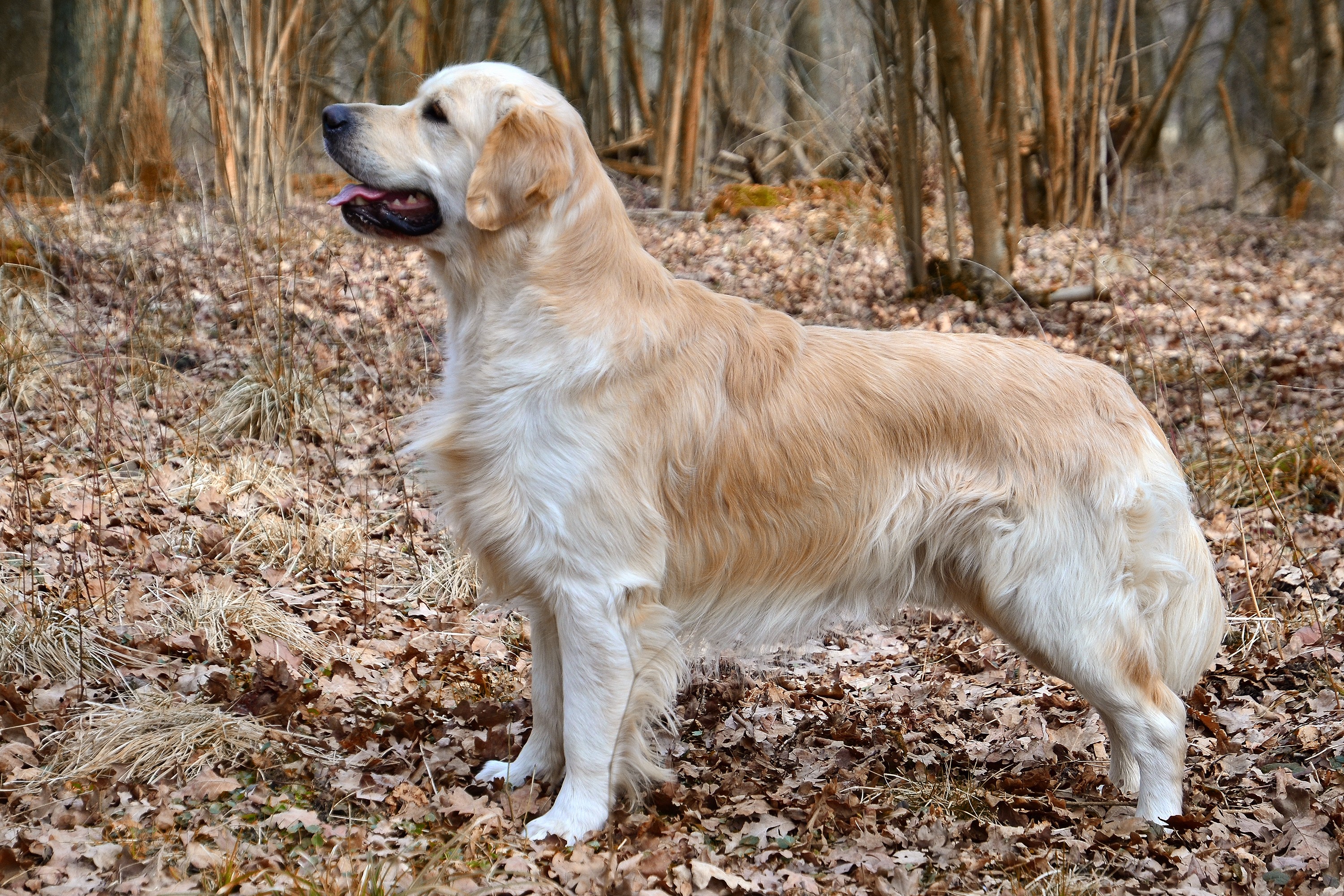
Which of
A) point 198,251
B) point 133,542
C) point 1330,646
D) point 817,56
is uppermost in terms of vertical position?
point 817,56

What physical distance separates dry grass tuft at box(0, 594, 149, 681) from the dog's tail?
10.2ft

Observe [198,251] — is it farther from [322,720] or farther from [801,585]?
[801,585]

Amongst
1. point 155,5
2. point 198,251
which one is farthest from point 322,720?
point 155,5

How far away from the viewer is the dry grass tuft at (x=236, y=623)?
3.90m

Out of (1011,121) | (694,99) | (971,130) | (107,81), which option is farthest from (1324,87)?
(107,81)

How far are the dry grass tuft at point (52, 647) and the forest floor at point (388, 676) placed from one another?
1 centimetres

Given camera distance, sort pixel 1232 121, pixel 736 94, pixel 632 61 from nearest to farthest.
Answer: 1. pixel 632 61
2. pixel 1232 121
3. pixel 736 94

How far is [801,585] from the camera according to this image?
126 inches

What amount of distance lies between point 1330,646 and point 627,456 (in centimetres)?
294

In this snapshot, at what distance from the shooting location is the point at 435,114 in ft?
9.95

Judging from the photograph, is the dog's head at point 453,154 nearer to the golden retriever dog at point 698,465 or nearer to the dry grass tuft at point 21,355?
the golden retriever dog at point 698,465

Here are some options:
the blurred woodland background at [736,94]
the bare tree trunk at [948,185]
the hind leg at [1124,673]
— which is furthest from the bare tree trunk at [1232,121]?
the hind leg at [1124,673]

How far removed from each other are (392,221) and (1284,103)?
629 inches

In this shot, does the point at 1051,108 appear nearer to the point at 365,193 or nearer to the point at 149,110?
the point at 149,110
